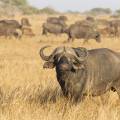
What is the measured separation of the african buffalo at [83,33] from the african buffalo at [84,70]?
16525mm

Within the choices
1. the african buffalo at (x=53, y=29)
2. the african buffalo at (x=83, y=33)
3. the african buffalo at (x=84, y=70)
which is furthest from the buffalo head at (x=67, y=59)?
the african buffalo at (x=53, y=29)

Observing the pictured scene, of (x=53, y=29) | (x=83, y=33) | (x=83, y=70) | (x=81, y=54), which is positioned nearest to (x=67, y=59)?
(x=81, y=54)

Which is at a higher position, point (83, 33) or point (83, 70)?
point (83, 70)

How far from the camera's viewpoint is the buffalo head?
700 cm

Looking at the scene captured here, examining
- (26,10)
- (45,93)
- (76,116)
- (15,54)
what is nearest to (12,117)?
(76,116)

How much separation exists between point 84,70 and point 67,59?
59 centimetres

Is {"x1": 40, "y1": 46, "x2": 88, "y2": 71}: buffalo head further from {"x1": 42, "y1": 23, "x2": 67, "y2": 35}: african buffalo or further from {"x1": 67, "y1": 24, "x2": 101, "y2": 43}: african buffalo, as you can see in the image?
{"x1": 42, "y1": 23, "x2": 67, "y2": 35}: african buffalo

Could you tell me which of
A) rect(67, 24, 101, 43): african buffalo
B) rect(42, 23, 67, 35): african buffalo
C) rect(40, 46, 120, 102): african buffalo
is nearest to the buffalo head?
rect(40, 46, 120, 102): african buffalo

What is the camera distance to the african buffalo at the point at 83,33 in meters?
24.9

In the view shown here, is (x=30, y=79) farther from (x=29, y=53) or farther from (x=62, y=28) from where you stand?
(x=62, y=28)

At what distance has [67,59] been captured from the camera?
7.08m

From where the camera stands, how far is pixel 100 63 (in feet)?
26.0

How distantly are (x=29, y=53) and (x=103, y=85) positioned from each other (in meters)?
10.7

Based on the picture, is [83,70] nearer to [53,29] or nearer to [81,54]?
[81,54]
